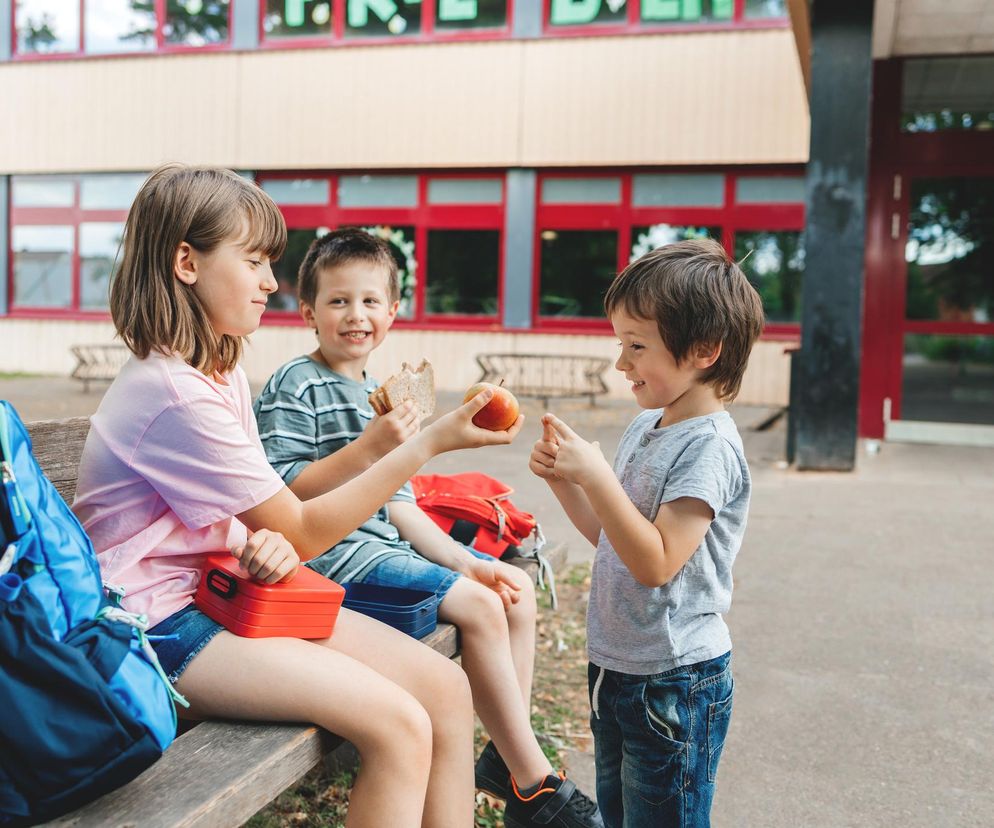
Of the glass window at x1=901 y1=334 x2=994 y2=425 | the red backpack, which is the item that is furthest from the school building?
the red backpack

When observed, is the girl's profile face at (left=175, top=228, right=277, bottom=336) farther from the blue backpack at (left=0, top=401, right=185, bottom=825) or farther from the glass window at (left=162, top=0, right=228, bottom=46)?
the glass window at (left=162, top=0, right=228, bottom=46)

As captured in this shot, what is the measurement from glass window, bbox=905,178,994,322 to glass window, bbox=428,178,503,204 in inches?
288

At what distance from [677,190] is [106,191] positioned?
1009cm

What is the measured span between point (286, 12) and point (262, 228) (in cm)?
1638

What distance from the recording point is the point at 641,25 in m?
15.5

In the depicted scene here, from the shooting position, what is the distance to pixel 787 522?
21.6ft

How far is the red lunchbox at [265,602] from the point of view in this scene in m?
1.98

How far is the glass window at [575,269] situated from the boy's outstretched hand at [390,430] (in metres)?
13.6

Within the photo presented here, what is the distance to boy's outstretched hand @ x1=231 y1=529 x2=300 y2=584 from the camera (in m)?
1.98

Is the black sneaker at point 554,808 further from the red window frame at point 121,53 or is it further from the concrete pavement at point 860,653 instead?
the red window frame at point 121,53

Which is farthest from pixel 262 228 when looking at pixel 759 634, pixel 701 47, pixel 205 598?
pixel 701 47

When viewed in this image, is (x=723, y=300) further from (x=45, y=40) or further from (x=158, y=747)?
(x=45, y=40)

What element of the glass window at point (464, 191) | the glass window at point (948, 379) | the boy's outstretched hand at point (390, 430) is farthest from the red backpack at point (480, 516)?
the glass window at point (464, 191)

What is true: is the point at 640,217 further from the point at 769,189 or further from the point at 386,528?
the point at 386,528
